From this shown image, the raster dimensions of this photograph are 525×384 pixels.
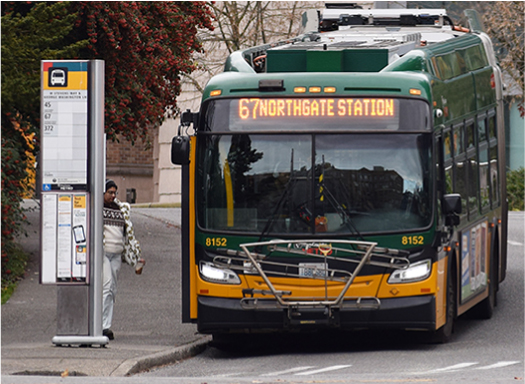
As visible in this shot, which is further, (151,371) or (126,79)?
(126,79)

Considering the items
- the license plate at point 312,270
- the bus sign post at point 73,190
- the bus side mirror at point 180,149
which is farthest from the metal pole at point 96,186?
the license plate at point 312,270

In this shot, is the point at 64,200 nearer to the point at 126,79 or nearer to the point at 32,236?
the point at 126,79

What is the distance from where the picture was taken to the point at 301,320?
11.3m

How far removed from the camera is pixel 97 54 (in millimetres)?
17500

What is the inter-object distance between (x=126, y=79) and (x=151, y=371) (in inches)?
310

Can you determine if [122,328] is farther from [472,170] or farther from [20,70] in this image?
[472,170]

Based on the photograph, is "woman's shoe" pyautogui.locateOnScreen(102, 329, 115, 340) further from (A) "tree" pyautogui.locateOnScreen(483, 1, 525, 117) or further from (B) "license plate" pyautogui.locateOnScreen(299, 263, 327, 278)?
(A) "tree" pyautogui.locateOnScreen(483, 1, 525, 117)

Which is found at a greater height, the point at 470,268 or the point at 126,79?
the point at 126,79

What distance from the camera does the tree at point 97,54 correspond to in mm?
13984

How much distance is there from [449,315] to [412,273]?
3.85 feet

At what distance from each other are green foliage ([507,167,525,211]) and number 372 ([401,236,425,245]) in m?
20.3

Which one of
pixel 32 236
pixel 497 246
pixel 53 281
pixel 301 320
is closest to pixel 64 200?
pixel 53 281

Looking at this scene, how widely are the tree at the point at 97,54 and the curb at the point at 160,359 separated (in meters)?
3.90

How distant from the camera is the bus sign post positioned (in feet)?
37.1
